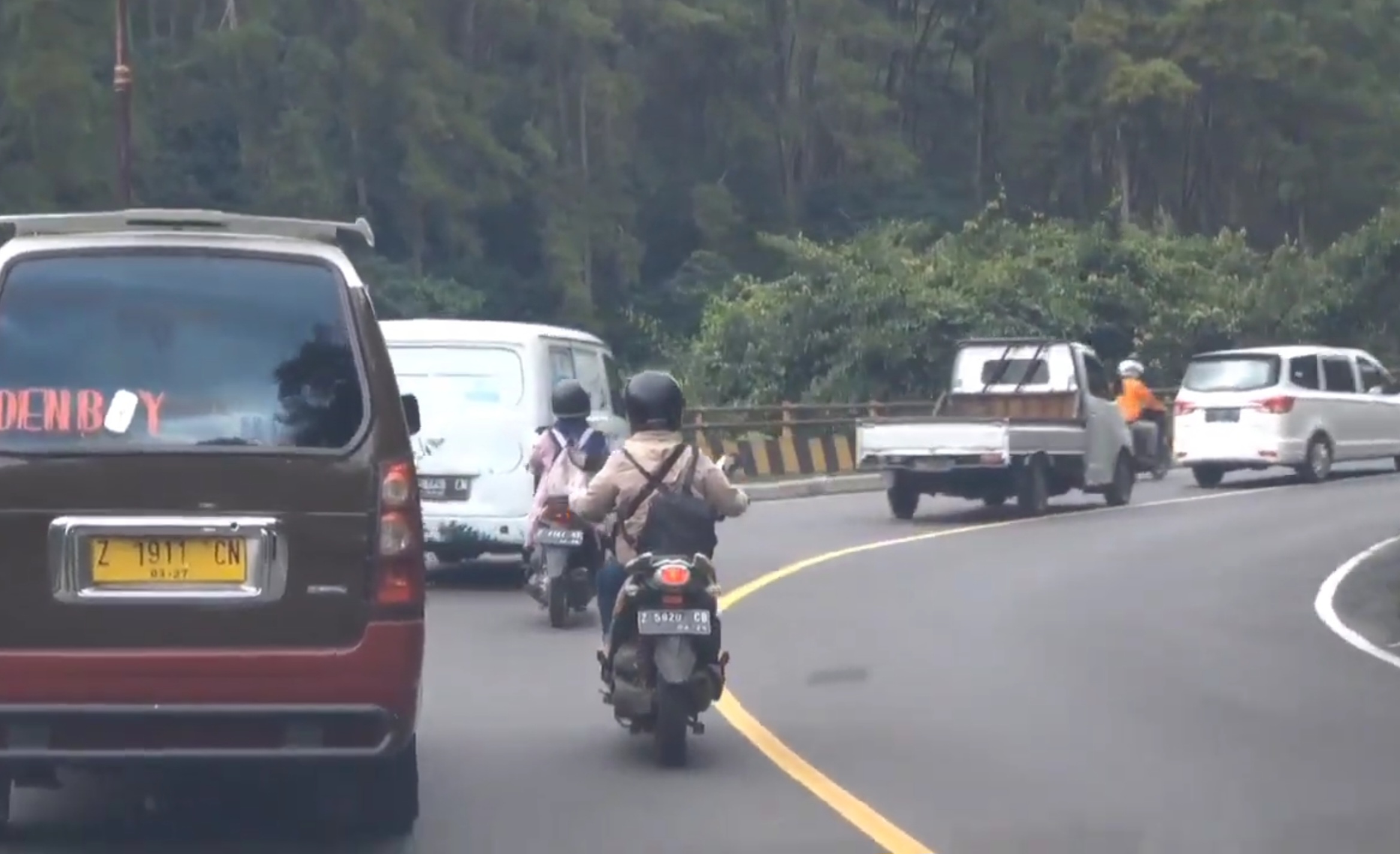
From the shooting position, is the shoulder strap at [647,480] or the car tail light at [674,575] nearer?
the car tail light at [674,575]

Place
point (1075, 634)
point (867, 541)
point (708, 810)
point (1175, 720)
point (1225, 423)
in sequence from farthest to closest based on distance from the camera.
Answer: point (1225, 423) → point (867, 541) → point (1075, 634) → point (1175, 720) → point (708, 810)

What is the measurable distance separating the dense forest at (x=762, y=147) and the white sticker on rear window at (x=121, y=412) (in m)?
37.3

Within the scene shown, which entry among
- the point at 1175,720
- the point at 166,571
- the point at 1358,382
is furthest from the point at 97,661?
the point at 1358,382

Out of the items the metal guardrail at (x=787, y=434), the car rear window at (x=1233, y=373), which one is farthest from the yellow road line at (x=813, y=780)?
the car rear window at (x=1233, y=373)

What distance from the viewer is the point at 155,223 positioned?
8.66 metres

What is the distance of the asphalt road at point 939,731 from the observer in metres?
9.37

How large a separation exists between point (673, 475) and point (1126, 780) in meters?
2.31

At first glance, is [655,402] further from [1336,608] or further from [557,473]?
[1336,608]

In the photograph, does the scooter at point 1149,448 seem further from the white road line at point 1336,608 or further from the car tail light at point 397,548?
the car tail light at point 397,548

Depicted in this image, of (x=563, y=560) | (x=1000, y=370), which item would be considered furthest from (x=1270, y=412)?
(x=563, y=560)

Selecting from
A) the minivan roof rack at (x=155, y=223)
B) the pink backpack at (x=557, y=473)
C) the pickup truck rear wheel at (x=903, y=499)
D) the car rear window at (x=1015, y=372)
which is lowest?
the pickup truck rear wheel at (x=903, y=499)

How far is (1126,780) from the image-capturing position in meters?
10.6

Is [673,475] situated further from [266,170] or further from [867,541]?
[266,170]

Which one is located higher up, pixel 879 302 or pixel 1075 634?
pixel 879 302
